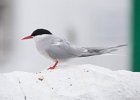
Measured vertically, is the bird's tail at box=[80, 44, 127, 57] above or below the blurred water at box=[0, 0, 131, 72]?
above

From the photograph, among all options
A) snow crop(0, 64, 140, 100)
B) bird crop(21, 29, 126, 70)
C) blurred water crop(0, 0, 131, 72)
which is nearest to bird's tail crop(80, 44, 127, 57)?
bird crop(21, 29, 126, 70)

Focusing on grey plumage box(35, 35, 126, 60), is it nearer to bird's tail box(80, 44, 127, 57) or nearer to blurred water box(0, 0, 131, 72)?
bird's tail box(80, 44, 127, 57)

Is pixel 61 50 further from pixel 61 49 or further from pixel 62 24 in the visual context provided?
pixel 62 24

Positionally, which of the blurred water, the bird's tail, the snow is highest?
the bird's tail

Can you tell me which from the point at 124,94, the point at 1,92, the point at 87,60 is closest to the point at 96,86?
the point at 124,94

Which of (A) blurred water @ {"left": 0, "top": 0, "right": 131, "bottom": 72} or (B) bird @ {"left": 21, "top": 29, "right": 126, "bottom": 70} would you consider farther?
(A) blurred water @ {"left": 0, "top": 0, "right": 131, "bottom": 72}

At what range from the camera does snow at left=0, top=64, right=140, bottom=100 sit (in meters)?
3.20

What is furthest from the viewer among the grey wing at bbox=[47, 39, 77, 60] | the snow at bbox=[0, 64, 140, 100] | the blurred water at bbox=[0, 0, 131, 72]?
the blurred water at bbox=[0, 0, 131, 72]

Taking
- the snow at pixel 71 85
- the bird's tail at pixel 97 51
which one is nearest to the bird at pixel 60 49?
the bird's tail at pixel 97 51

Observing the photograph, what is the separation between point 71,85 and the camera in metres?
3.28

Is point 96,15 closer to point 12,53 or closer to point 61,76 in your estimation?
point 12,53

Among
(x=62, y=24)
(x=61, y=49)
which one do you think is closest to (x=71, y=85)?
(x=61, y=49)

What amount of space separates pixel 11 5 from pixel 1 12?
0.13 metres

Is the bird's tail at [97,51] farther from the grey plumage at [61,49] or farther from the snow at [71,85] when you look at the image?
the snow at [71,85]
